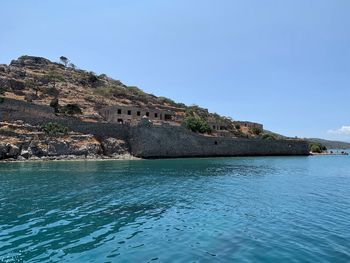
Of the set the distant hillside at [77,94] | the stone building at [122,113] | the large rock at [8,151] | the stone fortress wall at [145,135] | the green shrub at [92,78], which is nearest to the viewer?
the large rock at [8,151]

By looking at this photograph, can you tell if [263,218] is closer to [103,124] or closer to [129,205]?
[129,205]

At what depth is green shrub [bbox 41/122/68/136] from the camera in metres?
62.7

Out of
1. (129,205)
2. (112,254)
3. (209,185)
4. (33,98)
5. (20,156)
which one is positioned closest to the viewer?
(112,254)

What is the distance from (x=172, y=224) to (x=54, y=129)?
5164 centimetres

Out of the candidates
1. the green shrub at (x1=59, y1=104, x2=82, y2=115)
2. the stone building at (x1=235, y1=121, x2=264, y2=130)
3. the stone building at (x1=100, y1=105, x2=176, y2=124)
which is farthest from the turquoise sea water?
the stone building at (x1=235, y1=121, x2=264, y2=130)

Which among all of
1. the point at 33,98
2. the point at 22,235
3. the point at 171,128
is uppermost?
the point at 33,98

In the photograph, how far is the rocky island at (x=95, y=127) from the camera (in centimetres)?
6147

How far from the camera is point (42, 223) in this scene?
16.4 m

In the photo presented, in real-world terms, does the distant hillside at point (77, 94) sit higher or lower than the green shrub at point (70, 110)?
higher

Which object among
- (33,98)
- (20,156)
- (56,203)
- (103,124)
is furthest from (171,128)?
(56,203)

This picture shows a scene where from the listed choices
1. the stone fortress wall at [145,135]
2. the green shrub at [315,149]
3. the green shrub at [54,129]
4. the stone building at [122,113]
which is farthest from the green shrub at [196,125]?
the green shrub at [315,149]

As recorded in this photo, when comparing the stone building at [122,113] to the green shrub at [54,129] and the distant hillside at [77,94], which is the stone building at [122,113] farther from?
the green shrub at [54,129]

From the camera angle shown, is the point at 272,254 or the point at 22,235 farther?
the point at 22,235

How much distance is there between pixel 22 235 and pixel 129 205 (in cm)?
766
